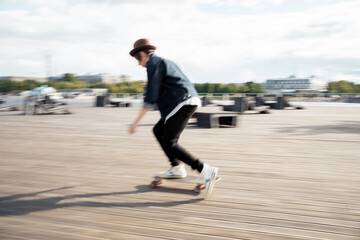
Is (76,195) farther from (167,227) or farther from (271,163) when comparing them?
(271,163)

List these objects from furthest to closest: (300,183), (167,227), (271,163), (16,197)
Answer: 1. (271,163)
2. (300,183)
3. (16,197)
4. (167,227)

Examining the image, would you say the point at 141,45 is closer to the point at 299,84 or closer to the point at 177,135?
the point at 177,135

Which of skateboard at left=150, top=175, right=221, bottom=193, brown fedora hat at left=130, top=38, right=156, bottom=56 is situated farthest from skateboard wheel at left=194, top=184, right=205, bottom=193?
brown fedora hat at left=130, top=38, right=156, bottom=56

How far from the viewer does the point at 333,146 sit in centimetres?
663

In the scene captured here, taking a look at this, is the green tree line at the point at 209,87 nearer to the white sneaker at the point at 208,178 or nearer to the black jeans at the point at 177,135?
the black jeans at the point at 177,135

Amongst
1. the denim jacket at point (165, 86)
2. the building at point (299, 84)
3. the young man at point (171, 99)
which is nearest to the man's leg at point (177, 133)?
the young man at point (171, 99)

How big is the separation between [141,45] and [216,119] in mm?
6698

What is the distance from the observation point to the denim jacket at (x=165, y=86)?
3334 millimetres

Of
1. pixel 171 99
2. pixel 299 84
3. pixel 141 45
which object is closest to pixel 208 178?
pixel 171 99

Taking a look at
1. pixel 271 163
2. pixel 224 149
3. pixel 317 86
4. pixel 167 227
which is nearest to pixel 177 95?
pixel 167 227

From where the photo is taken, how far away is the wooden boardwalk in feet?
Answer: 8.79

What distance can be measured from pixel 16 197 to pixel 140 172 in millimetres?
1620

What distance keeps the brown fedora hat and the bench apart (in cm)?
642

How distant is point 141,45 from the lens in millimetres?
3500
